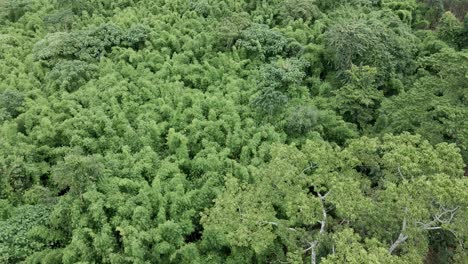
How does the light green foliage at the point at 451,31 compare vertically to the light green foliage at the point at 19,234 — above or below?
above

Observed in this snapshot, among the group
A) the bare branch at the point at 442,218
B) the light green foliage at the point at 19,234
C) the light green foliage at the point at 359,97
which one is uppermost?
the bare branch at the point at 442,218

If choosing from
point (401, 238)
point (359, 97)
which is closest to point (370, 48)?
point (359, 97)

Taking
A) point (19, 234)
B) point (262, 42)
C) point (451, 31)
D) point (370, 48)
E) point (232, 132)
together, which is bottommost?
point (19, 234)

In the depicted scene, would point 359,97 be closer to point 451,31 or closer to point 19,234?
point 451,31

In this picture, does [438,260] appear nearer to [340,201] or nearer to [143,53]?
[340,201]

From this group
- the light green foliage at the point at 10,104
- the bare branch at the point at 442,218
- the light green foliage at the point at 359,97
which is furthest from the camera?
the light green foliage at the point at 359,97

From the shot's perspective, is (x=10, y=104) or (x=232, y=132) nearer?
(x=232, y=132)

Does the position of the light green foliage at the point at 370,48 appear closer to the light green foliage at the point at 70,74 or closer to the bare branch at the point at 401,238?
the bare branch at the point at 401,238

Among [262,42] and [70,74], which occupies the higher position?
[262,42]

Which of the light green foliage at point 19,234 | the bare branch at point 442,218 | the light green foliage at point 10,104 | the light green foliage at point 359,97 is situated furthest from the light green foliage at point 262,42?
the bare branch at point 442,218
